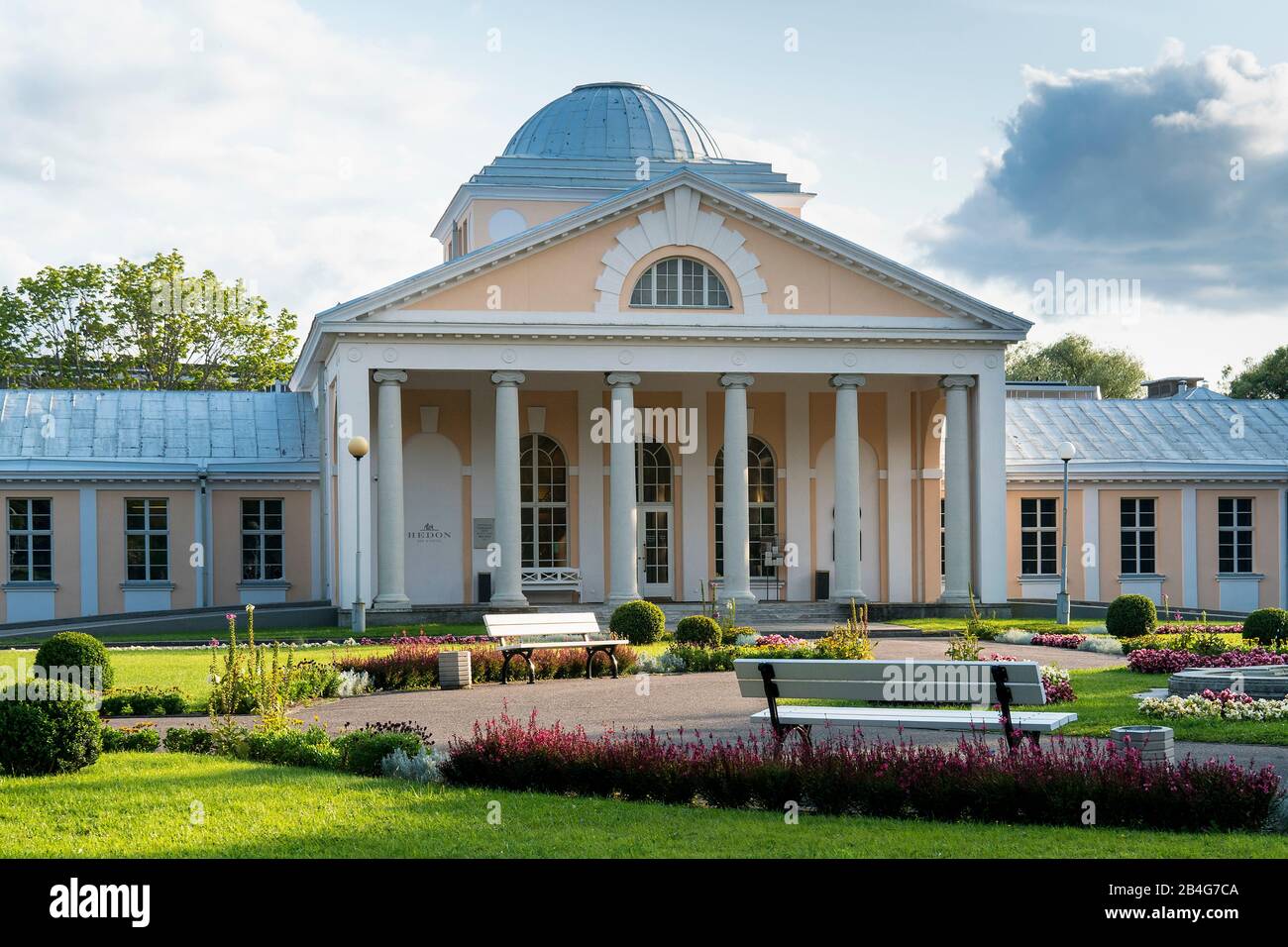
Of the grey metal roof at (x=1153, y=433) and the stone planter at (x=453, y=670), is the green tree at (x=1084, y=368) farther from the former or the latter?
the stone planter at (x=453, y=670)

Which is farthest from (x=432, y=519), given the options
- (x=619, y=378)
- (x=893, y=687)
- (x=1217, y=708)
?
(x=893, y=687)

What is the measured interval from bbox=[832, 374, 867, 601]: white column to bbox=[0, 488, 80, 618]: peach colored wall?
708 inches

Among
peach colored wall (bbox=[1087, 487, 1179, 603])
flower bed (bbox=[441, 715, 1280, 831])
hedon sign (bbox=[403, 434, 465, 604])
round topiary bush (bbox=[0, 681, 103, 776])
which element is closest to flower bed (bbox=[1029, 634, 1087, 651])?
peach colored wall (bbox=[1087, 487, 1179, 603])

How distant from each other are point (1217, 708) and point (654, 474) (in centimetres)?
2324

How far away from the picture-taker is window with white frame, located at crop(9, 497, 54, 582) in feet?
116

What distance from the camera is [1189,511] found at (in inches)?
1535

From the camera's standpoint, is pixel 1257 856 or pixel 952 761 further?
pixel 952 761

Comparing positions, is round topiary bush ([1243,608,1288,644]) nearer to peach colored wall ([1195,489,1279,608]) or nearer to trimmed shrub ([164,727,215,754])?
trimmed shrub ([164,727,215,754])

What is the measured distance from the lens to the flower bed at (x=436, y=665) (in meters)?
19.6

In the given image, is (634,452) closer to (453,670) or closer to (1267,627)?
(453,670)
